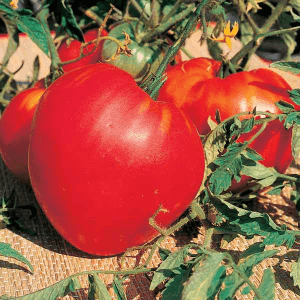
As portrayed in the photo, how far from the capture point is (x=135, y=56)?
90 cm

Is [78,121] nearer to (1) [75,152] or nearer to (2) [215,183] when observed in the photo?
(1) [75,152]

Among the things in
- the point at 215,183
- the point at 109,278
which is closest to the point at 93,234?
the point at 109,278

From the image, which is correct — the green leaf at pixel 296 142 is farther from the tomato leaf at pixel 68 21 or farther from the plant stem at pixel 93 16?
the plant stem at pixel 93 16

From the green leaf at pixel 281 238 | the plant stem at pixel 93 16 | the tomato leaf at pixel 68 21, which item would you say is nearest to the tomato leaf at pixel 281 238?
the green leaf at pixel 281 238

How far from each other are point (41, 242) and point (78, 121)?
176 mm

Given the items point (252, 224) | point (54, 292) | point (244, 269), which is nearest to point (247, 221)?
point (252, 224)

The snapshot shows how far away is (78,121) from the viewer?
0.62m

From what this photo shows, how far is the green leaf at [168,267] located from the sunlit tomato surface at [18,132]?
11.4 inches

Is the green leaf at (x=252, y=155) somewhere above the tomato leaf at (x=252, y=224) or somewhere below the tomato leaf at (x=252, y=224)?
above

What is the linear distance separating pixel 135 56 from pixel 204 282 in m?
A: 0.47

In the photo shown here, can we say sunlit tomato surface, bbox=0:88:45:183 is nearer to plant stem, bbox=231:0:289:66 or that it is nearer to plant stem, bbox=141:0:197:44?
plant stem, bbox=141:0:197:44

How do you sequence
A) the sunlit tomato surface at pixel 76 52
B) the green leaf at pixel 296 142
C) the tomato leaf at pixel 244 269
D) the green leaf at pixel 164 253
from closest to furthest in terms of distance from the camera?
the tomato leaf at pixel 244 269 → the green leaf at pixel 164 253 → the green leaf at pixel 296 142 → the sunlit tomato surface at pixel 76 52

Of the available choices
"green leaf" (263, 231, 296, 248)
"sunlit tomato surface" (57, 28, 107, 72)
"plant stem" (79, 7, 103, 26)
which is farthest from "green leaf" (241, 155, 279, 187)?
"plant stem" (79, 7, 103, 26)

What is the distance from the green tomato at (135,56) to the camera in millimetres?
896
